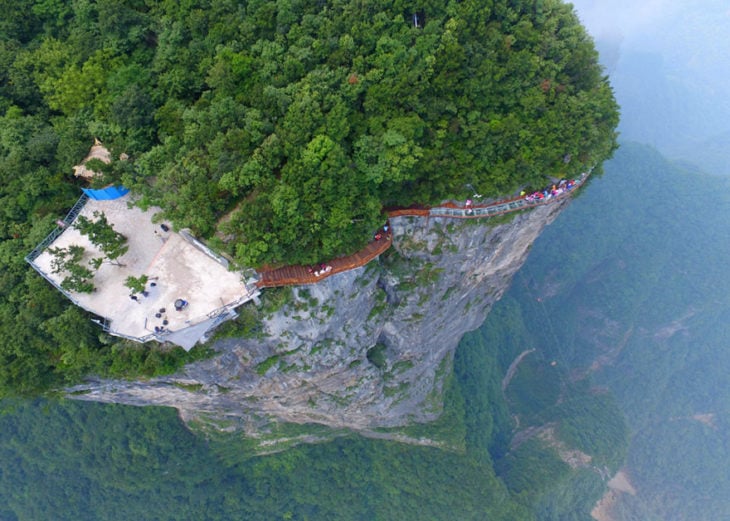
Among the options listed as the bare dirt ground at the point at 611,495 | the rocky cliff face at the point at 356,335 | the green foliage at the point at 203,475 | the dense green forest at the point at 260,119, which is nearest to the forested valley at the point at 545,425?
the green foliage at the point at 203,475

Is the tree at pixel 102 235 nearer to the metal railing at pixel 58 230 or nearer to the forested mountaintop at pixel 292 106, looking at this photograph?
the metal railing at pixel 58 230

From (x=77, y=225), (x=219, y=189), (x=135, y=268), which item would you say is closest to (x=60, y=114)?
(x=77, y=225)

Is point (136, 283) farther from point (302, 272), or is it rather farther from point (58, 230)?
point (302, 272)

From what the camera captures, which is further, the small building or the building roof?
the building roof

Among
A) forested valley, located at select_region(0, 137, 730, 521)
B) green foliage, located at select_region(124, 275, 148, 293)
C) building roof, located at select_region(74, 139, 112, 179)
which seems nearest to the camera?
green foliage, located at select_region(124, 275, 148, 293)

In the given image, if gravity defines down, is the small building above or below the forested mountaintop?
below

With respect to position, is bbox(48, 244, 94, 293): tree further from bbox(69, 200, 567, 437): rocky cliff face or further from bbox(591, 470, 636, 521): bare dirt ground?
bbox(591, 470, 636, 521): bare dirt ground

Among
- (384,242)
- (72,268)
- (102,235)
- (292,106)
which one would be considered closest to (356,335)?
(384,242)

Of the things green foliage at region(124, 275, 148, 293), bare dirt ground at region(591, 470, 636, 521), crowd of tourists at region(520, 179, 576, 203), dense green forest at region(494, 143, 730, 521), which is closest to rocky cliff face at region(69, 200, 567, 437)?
crowd of tourists at region(520, 179, 576, 203)
